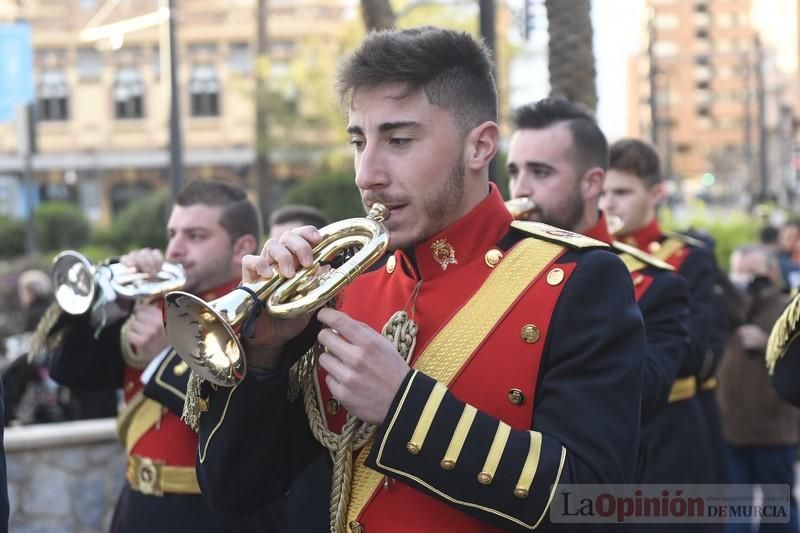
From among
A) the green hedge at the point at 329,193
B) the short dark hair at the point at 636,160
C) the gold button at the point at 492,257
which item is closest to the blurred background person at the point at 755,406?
the short dark hair at the point at 636,160

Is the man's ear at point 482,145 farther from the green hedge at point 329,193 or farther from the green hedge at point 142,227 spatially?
the green hedge at point 142,227

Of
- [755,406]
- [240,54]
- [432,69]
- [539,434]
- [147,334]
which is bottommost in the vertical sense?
[755,406]

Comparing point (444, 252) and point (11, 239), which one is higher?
point (444, 252)

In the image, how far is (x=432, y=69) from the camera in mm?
2725

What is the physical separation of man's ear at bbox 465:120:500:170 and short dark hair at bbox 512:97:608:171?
1.91 m

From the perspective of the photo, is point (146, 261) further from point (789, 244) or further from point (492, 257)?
point (789, 244)

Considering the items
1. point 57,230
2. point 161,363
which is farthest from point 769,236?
point 57,230

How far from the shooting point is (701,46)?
131750 millimetres

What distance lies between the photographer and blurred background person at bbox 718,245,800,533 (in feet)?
24.8

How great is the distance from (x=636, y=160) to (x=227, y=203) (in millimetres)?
2258

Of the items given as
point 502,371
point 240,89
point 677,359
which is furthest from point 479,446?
point 240,89

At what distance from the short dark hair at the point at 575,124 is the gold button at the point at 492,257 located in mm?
1963

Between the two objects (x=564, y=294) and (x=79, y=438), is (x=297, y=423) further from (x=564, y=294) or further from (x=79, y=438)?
(x=79, y=438)

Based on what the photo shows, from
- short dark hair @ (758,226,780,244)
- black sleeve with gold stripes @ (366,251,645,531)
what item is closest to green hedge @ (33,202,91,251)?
short dark hair @ (758,226,780,244)
